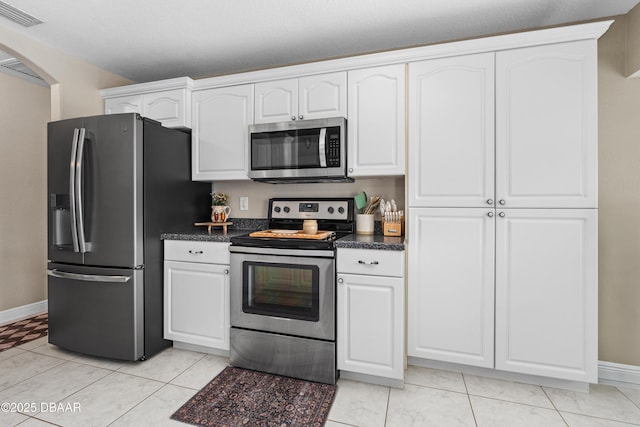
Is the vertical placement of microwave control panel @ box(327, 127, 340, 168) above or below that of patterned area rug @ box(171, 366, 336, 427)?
above

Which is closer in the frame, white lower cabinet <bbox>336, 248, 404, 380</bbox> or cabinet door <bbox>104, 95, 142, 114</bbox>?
white lower cabinet <bbox>336, 248, 404, 380</bbox>

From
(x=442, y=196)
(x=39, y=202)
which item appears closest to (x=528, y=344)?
(x=442, y=196)

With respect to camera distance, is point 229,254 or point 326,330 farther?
point 229,254

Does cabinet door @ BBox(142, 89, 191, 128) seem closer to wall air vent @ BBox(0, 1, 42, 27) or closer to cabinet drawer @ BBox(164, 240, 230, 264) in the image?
wall air vent @ BBox(0, 1, 42, 27)

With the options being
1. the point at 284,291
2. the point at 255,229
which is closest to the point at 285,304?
the point at 284,291

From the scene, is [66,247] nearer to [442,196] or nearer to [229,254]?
[229,254]

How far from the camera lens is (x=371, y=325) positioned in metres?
2.08

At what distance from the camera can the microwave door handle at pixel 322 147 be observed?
238 centimetres

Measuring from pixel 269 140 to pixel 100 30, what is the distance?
1.43 metres

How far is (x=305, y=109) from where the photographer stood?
2514 millimetres

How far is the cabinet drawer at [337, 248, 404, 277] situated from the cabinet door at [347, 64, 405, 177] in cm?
60

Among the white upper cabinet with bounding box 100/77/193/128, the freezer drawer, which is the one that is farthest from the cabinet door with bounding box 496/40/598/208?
the freezer drawer

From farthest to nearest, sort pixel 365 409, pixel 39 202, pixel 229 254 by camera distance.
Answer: pixel 39 202
pixel 229 254
pixel 365 409

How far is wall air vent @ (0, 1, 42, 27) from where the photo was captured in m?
2.13
